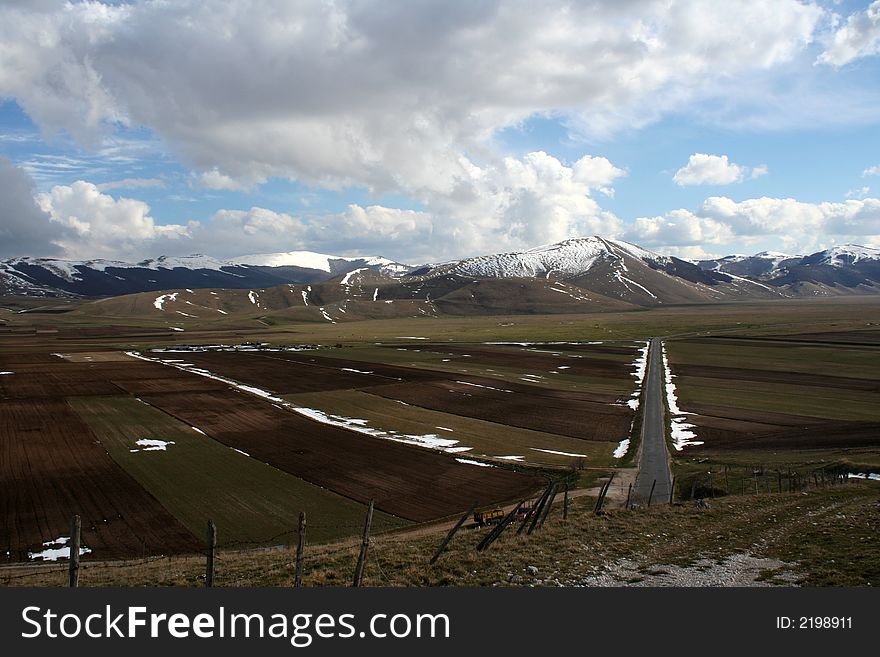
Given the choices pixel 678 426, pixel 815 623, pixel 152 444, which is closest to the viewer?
pixel 815 623

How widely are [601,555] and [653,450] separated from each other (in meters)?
38.4

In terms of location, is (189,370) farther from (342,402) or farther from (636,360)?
(636,360)

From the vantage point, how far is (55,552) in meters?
28.4

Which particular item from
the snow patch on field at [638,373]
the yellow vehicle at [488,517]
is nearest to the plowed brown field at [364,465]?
the yellow vehicle at [488,517]

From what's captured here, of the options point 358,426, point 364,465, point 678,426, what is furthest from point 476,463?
point 678,426

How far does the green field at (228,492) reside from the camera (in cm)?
3281

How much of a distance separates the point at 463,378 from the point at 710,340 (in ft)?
365

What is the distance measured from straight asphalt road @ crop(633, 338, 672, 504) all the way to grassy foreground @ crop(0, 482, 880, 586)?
12105 mm

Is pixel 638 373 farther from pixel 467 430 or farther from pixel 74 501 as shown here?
pixel 74 501

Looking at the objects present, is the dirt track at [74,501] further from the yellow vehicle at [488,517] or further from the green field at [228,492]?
the yellow vehicle at [488,517]

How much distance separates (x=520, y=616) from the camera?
1227 cm

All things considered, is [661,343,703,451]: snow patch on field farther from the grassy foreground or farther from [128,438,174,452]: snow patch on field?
[128,438,174,452]: snow patch on field

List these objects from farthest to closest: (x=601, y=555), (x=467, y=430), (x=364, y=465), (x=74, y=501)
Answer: (x=467, y=430), (x=364, y=465), (x=74, y=501), (x=601, y=555)

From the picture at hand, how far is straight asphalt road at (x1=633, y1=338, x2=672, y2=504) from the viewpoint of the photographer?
4097cm
